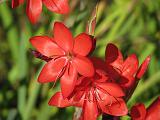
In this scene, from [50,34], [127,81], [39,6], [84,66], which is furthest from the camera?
[50,34]

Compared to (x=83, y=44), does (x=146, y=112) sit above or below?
below

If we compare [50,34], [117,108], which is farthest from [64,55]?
[50,34]

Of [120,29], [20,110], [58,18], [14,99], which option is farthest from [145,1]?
[20,110]

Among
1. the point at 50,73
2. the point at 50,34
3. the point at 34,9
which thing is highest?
the point at 34,9

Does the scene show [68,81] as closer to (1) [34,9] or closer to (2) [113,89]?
(2) [113,89]

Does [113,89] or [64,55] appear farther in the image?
[64,55]

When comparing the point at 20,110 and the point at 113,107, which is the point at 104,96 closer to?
the point at 113,107

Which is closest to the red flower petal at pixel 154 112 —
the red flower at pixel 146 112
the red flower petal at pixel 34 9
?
the red flower at pixel 146 112
